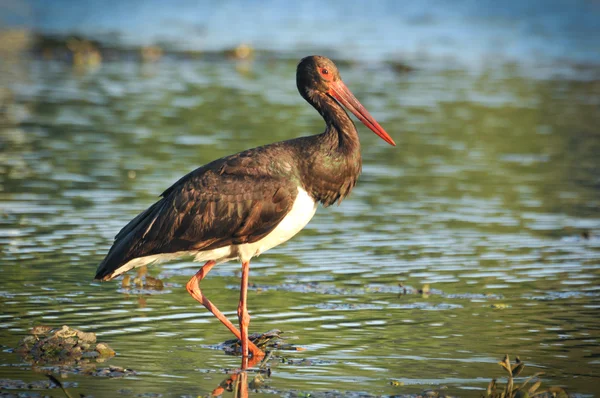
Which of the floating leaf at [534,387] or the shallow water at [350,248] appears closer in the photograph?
the floating leaf at [534,387]

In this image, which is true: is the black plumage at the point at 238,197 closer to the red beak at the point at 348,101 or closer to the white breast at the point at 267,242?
the white breast at the point at 267,242

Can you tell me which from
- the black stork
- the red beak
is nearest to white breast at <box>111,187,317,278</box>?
the black stork

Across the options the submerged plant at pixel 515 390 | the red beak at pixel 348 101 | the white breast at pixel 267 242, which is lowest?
the submerged plant at pixel 515 390

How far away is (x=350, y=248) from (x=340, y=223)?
1349 mm

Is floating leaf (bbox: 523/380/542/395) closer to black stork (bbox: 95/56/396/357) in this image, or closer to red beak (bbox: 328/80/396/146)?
black stork (bbox: 95/56/396/357)

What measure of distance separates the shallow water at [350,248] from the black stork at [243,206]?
641mm

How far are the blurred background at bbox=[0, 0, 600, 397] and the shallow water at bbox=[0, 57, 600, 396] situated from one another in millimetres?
32

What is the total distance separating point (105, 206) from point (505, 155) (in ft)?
23.9

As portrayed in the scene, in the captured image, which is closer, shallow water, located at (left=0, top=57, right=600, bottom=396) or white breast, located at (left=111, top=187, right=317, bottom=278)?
shallow water, located at (left=0, top=57, right=600, bottom=396)

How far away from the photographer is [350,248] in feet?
39.2

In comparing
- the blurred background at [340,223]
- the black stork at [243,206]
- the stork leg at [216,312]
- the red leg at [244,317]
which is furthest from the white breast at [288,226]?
the blurred background at [340,223]

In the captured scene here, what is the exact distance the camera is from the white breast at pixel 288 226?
8432 mm

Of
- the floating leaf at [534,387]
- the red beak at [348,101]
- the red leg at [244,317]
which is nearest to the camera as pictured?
the floating leaf at [534,387]

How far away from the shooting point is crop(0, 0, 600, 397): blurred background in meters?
8.08
